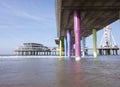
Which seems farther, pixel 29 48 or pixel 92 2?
pixel 29 48

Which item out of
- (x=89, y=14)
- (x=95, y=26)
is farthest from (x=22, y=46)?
(x=89, y=14)

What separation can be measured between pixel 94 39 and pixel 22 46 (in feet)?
385

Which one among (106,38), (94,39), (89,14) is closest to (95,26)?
(94,39)

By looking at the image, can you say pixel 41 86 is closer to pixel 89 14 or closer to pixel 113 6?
pixel 113 6

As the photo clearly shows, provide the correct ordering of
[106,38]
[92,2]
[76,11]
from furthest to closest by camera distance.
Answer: [106,38]
[76,11]
[92,2]

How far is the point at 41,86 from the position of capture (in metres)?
10.8

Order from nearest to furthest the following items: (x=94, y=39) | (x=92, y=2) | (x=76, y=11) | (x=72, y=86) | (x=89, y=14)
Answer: (x=72, y=86) → (x=92, y=2) → (x=76, y=11) → (x=89, y=14) → (x=94, y=39)

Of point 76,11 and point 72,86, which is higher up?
Answer: point 76,11

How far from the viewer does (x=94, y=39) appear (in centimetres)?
8706

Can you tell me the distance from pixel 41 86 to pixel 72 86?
1238 millimetres

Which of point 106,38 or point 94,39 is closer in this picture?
point 94,39

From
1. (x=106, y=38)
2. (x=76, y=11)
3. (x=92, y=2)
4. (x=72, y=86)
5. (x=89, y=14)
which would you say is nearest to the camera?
(x=72, y=86)

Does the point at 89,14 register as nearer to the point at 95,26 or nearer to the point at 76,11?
the point at 76,11

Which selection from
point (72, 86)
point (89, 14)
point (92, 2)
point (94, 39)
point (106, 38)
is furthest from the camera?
point (106, 38)
